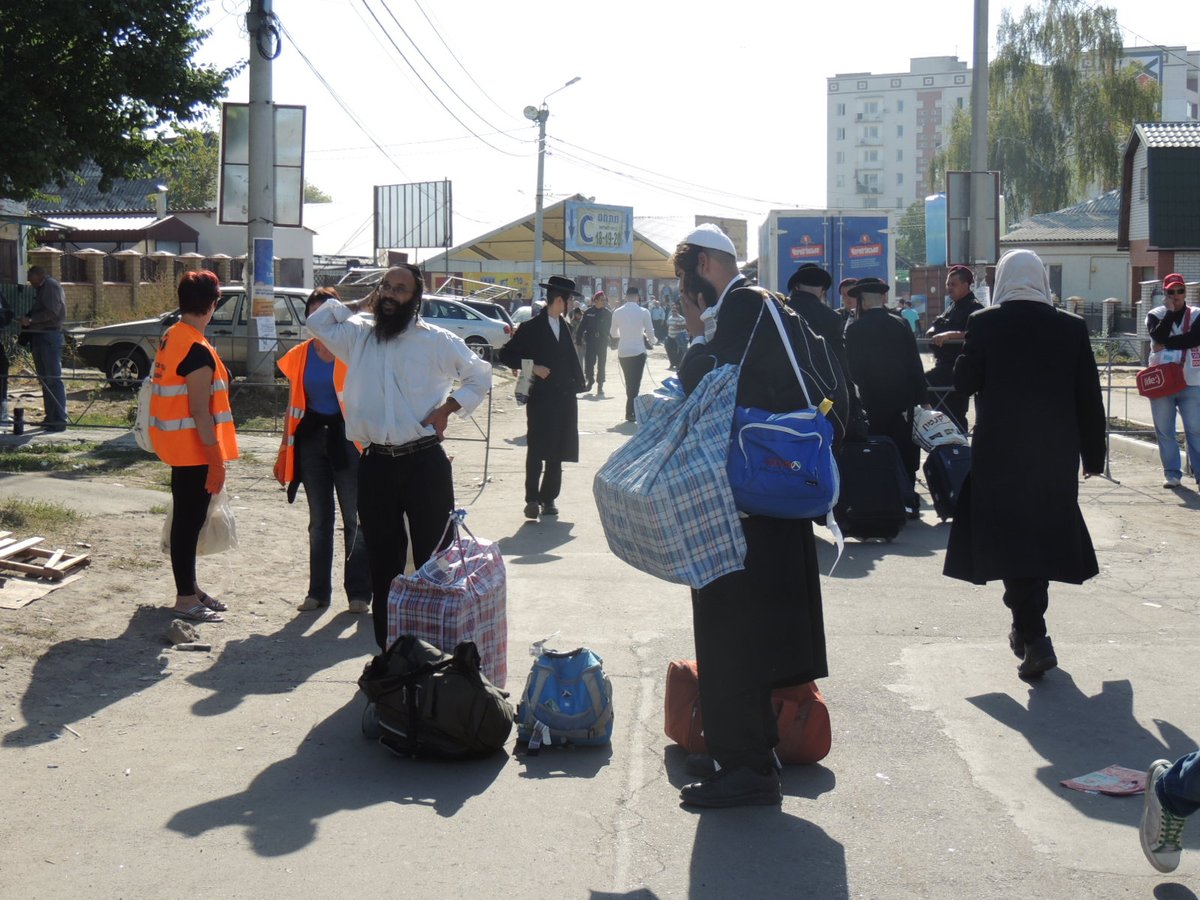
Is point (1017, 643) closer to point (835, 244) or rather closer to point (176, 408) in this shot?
point (176, 408)

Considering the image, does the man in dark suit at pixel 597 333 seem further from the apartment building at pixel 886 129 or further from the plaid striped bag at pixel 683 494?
the apartment building at pixel 886 129

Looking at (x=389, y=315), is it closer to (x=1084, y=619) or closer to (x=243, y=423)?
(x=1084, y=619)

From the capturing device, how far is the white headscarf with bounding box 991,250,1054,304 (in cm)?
627

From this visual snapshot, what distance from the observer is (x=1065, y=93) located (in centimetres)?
6012

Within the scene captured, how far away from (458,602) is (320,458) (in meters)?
2.36

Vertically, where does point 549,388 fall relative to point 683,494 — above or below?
above

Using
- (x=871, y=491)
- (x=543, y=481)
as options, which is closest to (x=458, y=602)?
(x=871, y=491)

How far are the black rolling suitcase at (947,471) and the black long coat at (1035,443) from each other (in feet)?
12.6

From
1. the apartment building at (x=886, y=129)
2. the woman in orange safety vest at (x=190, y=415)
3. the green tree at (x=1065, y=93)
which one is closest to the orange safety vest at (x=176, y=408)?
the woman in orange safety vest at (x=190, y=415)

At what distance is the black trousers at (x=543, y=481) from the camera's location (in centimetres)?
1086

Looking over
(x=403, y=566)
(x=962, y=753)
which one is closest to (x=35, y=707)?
(x=403, y=566)

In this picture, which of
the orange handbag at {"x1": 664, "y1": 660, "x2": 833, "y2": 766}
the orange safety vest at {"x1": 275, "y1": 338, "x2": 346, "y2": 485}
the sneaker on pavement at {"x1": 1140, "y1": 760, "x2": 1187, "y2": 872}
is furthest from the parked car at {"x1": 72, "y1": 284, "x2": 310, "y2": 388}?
the sneaker on pavement at {"x1": 1140, "y1": 760, "x2": 1187, "y2": 872}

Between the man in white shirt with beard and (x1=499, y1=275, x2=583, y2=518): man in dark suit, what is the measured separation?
15.5ft

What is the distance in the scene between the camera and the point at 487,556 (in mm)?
5789
